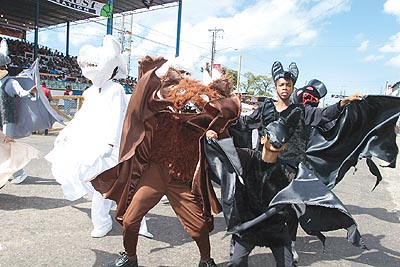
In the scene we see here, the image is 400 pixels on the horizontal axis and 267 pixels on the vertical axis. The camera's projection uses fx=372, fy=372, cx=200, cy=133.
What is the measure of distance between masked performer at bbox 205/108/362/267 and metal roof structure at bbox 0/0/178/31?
23820 mm

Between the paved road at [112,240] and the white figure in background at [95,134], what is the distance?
0.94ft

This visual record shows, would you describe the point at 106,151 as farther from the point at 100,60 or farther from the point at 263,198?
the point at 263,198

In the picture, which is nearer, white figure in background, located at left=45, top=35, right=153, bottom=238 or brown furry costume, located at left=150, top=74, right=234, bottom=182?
brown furry costume, located at left=150, top=74, right=234, bottom=182

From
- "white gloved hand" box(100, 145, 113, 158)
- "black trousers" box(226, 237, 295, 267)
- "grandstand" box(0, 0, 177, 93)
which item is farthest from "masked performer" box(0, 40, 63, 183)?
"grandstand" box(0, 0, 177, 93)

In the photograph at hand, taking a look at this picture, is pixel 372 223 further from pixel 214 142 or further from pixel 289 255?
pixel 214 142

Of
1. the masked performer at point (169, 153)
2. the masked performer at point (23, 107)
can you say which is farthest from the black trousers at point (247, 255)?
the masked performer at point (23, 107)

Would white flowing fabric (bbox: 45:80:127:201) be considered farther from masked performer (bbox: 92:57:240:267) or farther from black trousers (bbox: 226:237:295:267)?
black trousers (bbox: 226:237:295:267)

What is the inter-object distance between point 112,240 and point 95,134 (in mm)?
1053

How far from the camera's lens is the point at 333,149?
11.2 feet

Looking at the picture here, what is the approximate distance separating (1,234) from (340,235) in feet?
11.8

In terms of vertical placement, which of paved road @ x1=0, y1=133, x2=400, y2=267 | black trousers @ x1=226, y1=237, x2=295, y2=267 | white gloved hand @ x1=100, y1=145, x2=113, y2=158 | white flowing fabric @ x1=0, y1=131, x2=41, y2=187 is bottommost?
paved road @ x1=0, y1=133, x2=400, y2=267

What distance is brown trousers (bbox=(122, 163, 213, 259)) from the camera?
2.81 meters

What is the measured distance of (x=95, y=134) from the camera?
140 inches

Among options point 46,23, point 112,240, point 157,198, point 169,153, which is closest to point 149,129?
point 169,153
